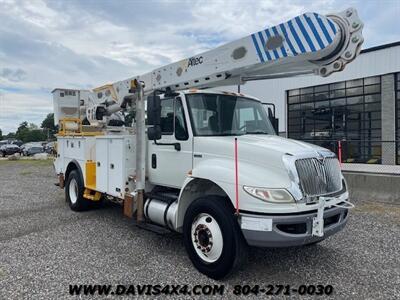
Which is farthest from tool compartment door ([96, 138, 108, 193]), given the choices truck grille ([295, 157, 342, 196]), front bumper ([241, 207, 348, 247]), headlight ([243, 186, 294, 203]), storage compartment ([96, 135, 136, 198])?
truck grille ([295, 157, 342, 196])

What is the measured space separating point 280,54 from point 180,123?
1.75 metres

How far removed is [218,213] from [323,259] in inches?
79.8

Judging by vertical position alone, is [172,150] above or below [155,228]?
above

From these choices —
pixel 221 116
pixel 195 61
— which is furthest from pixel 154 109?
pixel 195 61

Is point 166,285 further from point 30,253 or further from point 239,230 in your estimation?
point 30,253

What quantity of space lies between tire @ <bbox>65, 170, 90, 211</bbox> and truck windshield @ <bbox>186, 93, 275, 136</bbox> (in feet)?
12.7

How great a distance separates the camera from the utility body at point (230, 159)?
13.2 feet

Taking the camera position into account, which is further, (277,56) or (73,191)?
(73,191)

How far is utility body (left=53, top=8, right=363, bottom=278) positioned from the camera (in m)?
4.02

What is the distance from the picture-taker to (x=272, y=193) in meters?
3.95

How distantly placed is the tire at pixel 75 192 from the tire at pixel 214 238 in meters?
3.99

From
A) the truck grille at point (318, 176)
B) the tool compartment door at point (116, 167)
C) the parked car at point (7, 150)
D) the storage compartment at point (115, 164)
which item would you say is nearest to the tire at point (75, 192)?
the storage compartment at point (115, 164)

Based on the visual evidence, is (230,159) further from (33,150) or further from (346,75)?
(33,150)

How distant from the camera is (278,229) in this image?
3.95m
